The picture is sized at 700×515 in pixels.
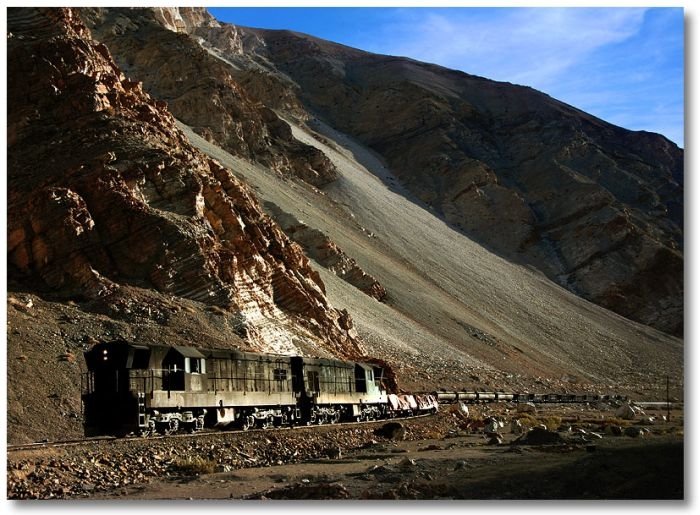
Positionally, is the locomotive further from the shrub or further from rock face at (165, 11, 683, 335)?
rock face at (165, 11, 683, 335)

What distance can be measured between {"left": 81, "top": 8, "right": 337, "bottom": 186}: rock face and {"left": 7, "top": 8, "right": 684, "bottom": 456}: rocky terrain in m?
0.26

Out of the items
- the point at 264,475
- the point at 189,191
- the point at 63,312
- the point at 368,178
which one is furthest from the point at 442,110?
the point at 264,475

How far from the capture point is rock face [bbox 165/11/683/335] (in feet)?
314

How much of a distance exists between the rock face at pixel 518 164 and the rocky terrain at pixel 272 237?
49 cm

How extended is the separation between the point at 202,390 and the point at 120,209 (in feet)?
62.7

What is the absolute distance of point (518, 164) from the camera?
122m

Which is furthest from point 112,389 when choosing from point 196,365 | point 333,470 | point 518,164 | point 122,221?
point 518,164

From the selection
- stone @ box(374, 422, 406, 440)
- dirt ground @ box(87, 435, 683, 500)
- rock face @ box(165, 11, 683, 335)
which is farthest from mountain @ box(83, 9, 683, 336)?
dirt ground @ box(87, 435, 683, 500)

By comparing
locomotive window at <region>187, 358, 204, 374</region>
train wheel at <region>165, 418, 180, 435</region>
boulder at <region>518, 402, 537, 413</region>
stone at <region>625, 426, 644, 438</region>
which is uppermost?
locomotive window at <region>187, 358, 204, 374</region>

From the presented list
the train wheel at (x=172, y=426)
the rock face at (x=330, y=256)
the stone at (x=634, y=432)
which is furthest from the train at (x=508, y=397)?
the train wheel at (x=172, y=426)

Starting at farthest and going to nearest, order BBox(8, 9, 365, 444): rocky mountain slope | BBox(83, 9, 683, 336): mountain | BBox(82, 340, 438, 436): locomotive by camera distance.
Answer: BBox(83, 9, 683, 336): mountain → BBox(8, 9, 365, 444): rocky mountain slope → BBox(82, 340, 438, 436): locomotive

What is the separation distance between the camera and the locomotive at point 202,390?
21.5 metres

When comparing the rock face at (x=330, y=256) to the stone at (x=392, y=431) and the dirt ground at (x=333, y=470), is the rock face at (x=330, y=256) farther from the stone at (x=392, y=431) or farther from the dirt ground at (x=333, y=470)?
the dirt ground at (x=333, y=470)

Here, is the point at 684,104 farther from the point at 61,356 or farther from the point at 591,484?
the point at 61,356
